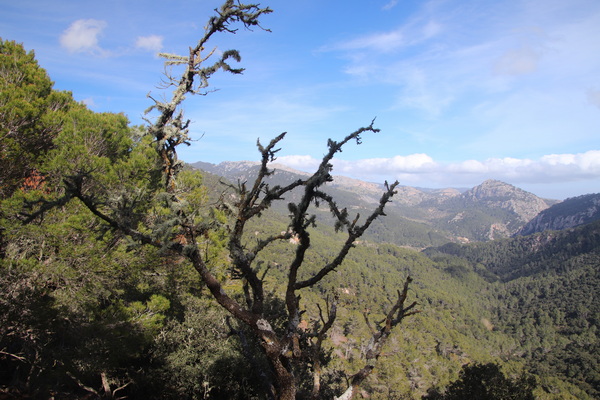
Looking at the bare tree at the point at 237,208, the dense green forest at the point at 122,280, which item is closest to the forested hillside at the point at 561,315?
the dense green forest at the point at 122,280

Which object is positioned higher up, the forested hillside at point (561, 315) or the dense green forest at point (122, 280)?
the dense green forest at point (122, 280)

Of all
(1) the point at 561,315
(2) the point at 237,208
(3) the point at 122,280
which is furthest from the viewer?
(1) the point at 561,315

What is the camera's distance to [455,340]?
101 metres

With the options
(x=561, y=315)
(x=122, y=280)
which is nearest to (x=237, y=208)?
(x=122, y=280)

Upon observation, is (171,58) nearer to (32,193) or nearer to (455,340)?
(32,193)

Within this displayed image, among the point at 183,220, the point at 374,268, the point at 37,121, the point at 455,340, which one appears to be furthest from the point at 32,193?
the point at 374,268

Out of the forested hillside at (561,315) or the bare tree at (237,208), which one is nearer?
the bare tree at (237,208)

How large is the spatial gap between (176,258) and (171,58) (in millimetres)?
11660

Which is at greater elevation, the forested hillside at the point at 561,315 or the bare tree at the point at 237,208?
the bare tree at the point at 237,208

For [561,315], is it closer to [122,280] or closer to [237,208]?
[122,280]

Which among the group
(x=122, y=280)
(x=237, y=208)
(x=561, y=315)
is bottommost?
(x=561, y=315)

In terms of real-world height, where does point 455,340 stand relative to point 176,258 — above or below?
below

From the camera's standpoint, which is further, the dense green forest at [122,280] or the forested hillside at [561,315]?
the forested hillside at [561,315]

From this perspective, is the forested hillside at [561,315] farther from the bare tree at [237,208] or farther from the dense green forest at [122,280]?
the bare tree at [237,208]
